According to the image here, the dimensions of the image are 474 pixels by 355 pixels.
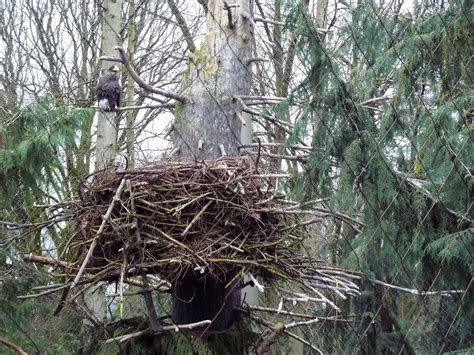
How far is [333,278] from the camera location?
321 centimetres

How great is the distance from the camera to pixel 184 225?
294cm

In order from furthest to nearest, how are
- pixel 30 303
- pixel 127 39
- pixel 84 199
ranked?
pixel 127 39 → pixel 30 303 → pixel 84 199

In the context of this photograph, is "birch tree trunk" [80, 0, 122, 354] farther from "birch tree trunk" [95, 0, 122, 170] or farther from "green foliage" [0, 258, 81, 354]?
"green foliage" [0, 258, 81, 354]

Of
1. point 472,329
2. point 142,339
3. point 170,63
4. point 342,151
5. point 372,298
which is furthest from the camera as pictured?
point 170,63

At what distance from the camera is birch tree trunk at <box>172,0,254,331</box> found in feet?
11.4

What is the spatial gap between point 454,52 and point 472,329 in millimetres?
1631

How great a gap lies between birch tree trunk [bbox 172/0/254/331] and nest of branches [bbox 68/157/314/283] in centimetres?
38

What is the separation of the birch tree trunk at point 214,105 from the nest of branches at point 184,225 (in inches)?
15.0

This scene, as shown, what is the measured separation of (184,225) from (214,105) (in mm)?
990

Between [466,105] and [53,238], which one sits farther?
[53,238]

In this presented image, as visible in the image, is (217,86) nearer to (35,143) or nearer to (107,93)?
(35,143)

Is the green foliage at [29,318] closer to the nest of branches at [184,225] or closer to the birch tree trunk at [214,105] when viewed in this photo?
the birch tree trunk at [214,105]

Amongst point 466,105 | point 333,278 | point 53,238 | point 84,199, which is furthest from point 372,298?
point 84,199

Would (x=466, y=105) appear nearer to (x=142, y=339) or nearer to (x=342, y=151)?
(x=342, y=151)
